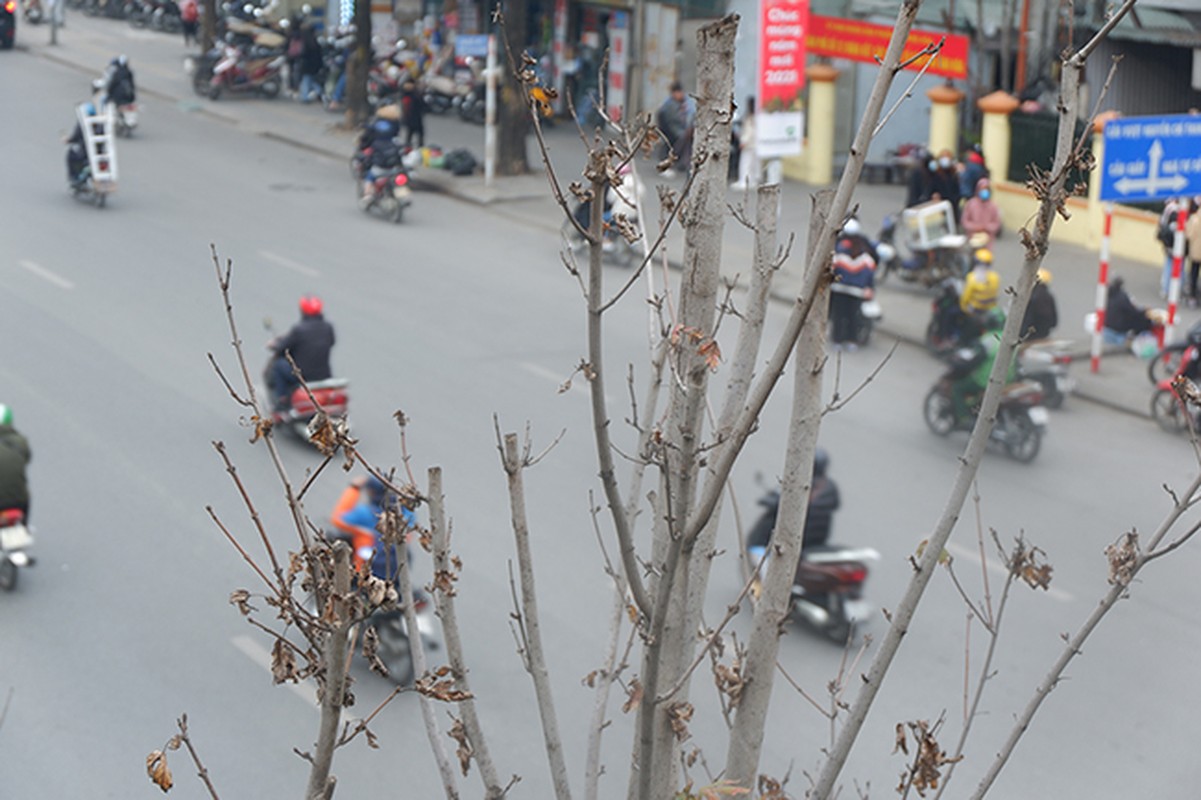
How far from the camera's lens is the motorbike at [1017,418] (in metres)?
13.6

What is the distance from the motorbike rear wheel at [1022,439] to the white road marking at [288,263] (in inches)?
368

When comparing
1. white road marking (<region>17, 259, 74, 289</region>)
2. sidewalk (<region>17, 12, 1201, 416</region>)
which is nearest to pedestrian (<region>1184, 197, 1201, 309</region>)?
sidewalk (<region>17, 12, 1201, 416</region>)

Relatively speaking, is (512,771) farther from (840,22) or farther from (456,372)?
(840,22)

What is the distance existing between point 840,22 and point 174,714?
62.2ft

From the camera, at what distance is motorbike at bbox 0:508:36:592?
10602 mm

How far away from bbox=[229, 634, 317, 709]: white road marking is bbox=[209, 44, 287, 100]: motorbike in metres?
26.4

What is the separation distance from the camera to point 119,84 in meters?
29.0

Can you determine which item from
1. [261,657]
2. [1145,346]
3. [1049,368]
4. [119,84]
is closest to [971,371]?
[1049,368]

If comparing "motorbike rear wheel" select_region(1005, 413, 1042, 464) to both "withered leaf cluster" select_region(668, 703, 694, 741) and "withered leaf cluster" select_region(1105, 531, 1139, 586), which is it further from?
"withered leaf cluster" select_region(668, 703, 694, 741)

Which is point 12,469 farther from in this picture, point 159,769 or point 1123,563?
point 1123,563

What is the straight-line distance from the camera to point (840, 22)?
2548 centimetres

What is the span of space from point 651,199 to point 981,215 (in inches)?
244

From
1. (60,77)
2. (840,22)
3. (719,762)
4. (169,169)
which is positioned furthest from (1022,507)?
(60,77)

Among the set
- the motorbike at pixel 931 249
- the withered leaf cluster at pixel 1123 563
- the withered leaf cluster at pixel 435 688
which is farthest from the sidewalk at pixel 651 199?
the withered leaf cluster at pixel 435 688
